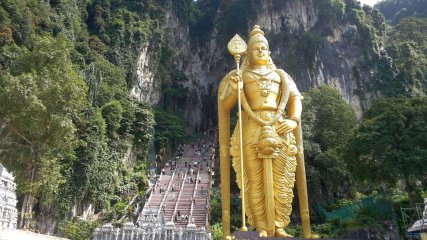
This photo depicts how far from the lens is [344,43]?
2608cm

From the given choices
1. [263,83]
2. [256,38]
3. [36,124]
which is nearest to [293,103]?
[263,83]

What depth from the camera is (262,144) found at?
5223mm

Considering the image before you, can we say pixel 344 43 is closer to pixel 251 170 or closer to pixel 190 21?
pixel 190 21

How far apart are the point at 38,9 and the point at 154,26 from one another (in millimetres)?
10007

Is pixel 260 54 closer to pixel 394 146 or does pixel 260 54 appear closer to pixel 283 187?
pixel 283 187

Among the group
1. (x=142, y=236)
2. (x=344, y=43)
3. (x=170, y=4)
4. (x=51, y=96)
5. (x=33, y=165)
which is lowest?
(x=142, y=236)

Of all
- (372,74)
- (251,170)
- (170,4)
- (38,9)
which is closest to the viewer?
(251,170)

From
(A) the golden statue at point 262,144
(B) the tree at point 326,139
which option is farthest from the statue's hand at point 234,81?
(B) the tree at point 326,139

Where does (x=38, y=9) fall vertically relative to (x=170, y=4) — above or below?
below

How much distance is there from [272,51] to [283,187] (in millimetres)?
21083

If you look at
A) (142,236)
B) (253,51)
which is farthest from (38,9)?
(253,51)

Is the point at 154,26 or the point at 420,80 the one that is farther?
Answer: the point at 154,26

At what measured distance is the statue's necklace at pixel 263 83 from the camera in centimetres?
560

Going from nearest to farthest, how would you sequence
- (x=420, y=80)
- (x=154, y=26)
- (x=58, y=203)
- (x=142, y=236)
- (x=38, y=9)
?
(x=142, y=236), (x=58, y=203), (x=38, y=9), (x=420, y=80), (x=154, y=26)
